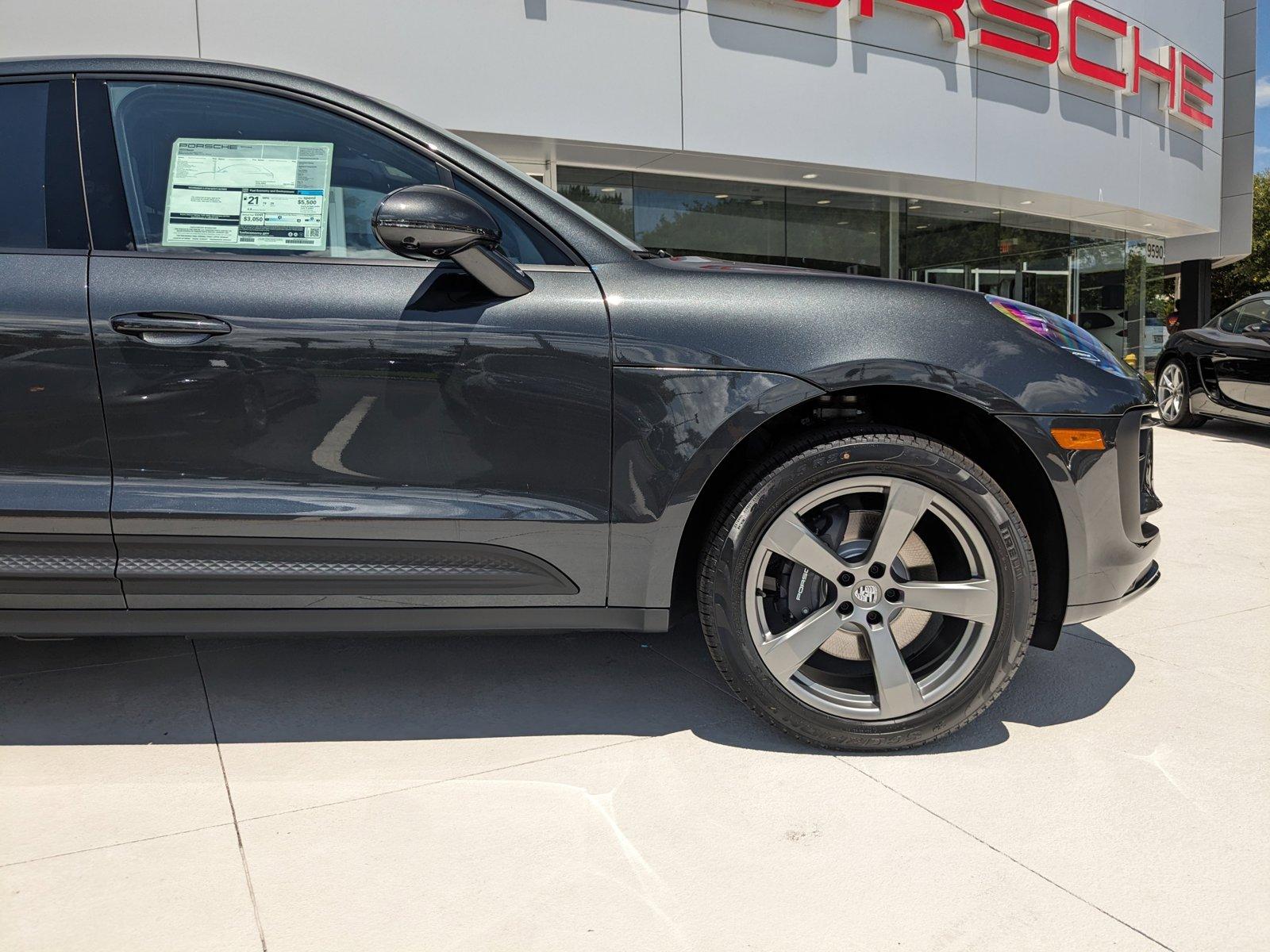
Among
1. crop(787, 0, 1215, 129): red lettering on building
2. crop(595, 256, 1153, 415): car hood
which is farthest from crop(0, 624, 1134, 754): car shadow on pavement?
crop(787, 0, 1215, 129): red lettering on building

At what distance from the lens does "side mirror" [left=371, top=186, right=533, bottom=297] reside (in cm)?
206

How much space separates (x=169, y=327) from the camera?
7.00 ft

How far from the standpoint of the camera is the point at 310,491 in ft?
7.17

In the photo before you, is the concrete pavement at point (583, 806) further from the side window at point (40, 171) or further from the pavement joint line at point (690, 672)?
the side window at point (40, 171)

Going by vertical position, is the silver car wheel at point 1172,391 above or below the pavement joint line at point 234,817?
above

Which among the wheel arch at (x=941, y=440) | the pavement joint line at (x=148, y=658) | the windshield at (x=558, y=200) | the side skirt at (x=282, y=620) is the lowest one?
the pavement joint line at (x=148, y=658)

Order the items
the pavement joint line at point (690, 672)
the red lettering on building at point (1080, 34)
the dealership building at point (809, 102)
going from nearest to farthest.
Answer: the pavement joint line at point (690, 672), the dealership building at point (809, 102), the red lettering on building at point (1080, 34)

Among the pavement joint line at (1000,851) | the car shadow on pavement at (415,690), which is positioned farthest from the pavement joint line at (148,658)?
the pavement joint line at (1000,851)

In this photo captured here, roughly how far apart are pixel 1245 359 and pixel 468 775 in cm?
823

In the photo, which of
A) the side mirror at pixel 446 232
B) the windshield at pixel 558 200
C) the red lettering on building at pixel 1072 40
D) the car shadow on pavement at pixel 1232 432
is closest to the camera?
the side mirror at pixel 446 232

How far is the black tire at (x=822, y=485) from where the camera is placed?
227 cm

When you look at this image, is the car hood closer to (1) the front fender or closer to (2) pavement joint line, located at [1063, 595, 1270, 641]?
(1) the front fender

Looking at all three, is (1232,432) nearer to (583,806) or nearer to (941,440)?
(941,440)

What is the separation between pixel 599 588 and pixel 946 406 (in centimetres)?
104
